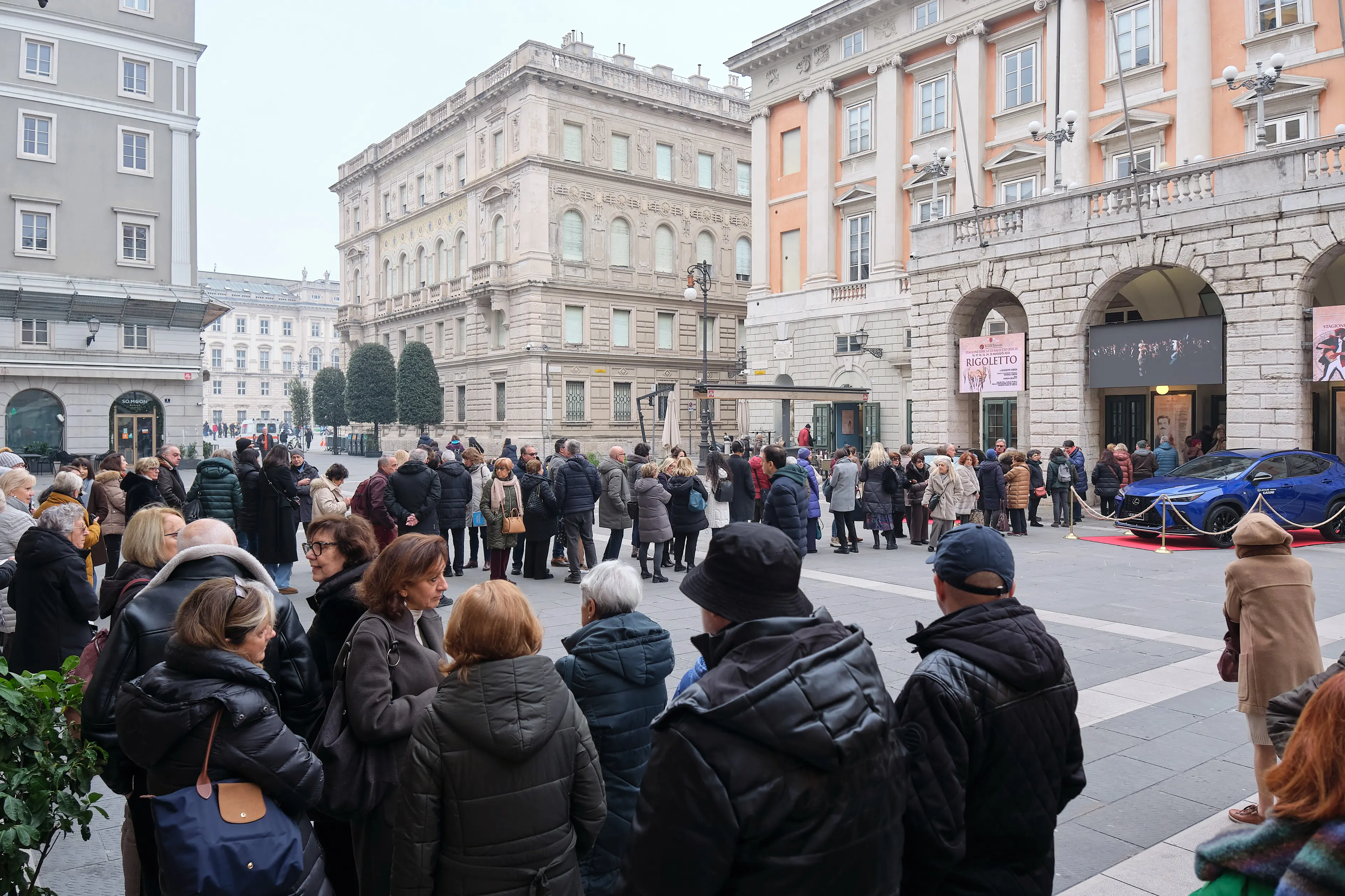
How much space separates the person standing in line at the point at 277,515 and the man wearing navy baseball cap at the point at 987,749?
988cm

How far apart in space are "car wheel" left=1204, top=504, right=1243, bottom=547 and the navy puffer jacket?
1479 cm

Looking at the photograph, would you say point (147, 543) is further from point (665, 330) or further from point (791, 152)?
point (665, 330)

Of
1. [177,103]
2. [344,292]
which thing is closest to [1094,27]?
[177,103]

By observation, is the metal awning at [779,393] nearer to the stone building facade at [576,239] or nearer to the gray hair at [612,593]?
the stone building facade at [576,239]

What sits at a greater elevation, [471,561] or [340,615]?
[340,615]

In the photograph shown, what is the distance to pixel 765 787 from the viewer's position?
76.5 inches

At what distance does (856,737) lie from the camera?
6.61 ft

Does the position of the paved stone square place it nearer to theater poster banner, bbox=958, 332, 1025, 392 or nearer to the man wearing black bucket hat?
the man wearing black bucket hat

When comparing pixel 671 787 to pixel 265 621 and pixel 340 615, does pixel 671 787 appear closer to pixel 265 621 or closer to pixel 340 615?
pixel 265 621

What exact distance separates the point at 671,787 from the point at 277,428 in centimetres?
10824

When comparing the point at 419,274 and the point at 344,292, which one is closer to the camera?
the point at 419,274

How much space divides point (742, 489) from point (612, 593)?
10568mm

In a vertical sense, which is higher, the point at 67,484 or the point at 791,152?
the point at 791,152

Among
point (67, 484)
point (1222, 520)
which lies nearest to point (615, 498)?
point (67, 484)
